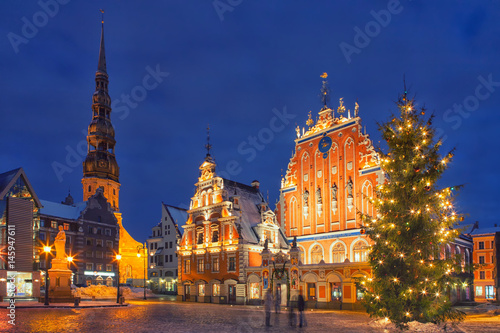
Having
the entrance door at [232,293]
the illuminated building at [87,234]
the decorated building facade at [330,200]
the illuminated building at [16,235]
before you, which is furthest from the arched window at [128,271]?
the decorated building facade at [330,200]

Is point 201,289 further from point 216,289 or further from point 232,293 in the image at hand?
point 232,293

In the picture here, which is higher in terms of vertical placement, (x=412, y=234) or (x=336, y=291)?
(x=412, y=234)

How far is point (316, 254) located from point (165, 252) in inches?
1208

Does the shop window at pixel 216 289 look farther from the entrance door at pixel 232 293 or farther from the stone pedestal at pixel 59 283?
the stone pedestal at pixel 59 283

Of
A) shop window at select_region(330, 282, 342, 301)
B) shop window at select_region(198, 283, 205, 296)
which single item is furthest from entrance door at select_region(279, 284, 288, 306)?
shop window at select_region(198, 283, 205, 296)

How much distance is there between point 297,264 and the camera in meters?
40.2

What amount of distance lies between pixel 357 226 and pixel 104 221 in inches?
1674

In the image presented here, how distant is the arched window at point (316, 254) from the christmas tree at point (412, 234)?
833 inches

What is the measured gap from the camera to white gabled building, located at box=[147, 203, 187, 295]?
65438 millimetres

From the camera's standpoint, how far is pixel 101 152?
89.8 metres

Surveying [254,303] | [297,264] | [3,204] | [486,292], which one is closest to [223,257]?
[254,303]

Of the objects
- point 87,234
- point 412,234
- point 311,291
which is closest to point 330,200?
point 311,291

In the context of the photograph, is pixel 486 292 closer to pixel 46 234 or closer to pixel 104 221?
pixel 104 221

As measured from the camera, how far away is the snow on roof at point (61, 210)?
200ft
